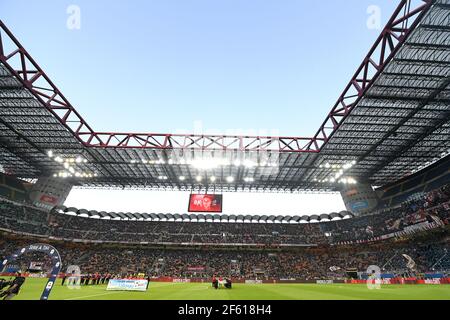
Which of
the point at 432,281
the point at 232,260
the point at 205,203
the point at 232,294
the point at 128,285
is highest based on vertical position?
the point at 205,203

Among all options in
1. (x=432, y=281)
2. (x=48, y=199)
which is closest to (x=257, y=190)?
(x=432, y=281)

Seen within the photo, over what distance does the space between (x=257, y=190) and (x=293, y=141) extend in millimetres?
19840

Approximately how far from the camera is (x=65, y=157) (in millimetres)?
41812

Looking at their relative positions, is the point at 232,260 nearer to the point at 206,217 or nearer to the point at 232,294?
the point at 206,217

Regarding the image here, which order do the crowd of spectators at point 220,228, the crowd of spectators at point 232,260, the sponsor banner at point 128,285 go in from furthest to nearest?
the crowd of spectators at point 220,228
the crowd of spectators at point 232,260
the sponsor banner at point 128,285

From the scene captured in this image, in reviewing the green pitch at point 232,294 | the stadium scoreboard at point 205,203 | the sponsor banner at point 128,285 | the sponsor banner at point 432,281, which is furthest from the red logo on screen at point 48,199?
the sponsor banner at point 432,281

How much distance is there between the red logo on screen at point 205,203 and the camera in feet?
154

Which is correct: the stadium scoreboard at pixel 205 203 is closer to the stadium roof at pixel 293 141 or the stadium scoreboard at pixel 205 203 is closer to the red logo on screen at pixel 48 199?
the stadium roof at pixel 293 141

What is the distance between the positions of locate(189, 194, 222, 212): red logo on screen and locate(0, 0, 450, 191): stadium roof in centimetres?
343

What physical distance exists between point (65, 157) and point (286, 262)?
46.4 meters

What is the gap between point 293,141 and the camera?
117ft

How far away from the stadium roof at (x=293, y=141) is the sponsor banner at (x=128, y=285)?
782 inches

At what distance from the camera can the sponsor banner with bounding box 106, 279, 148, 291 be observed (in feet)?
62.2
